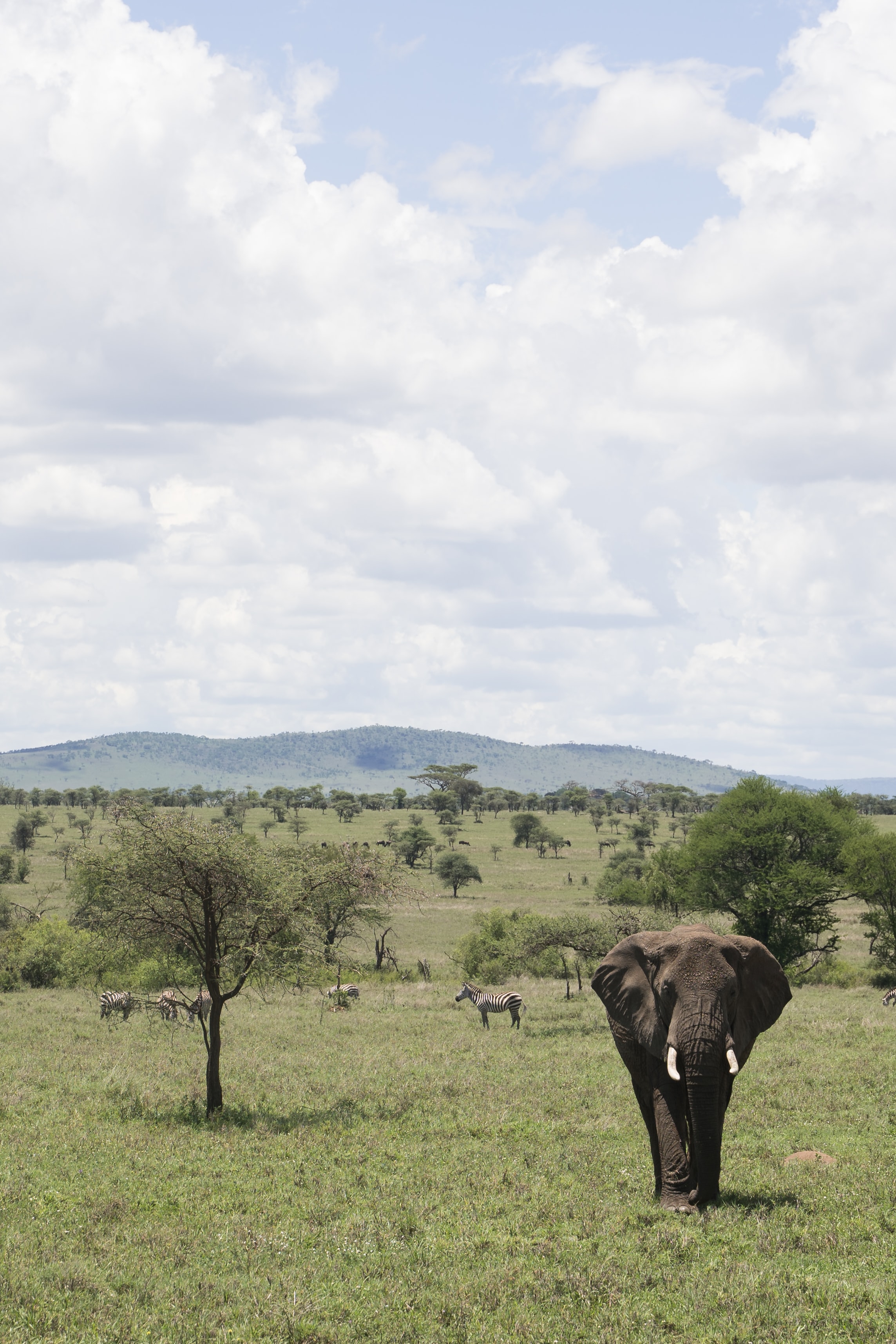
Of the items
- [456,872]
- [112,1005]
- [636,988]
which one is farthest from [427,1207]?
[456,872]

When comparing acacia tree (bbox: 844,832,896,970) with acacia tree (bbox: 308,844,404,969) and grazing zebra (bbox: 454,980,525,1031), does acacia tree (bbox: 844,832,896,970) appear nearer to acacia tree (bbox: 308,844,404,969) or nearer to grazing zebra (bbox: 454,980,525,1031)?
grazing zebra (bbox: 454,980,525,1031)

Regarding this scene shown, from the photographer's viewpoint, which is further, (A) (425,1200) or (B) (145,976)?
(B) (145,976)

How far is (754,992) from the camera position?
15641 mm

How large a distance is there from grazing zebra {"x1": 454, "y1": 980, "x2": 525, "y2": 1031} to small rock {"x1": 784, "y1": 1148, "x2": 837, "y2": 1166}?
866 inches

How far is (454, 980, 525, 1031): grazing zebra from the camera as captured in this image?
40844mm

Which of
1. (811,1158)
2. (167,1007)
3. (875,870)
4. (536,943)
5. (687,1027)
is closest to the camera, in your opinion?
(687,1027)

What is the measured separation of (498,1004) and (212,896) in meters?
21.2

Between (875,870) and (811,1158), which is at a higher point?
(875,870)

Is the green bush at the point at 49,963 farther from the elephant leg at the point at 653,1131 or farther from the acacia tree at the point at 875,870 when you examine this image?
the elephant leg at the point at 653,1131

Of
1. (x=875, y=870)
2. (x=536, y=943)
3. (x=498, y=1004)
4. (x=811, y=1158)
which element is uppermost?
(x=875, y=870)

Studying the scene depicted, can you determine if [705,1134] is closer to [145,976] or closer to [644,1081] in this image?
[644,1081]

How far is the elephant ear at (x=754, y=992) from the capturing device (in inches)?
602

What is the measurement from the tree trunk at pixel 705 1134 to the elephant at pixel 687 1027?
1cm

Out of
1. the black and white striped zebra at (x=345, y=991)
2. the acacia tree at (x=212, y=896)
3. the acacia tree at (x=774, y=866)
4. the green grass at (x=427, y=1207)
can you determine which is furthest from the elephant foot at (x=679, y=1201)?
the acacia tree at (x=774, y=866)
